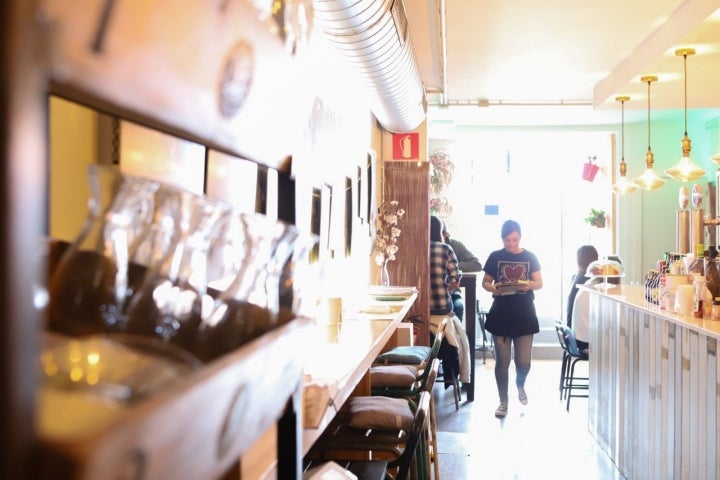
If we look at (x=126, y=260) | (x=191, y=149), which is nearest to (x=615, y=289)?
(x=191, y=149)

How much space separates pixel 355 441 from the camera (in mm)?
3139

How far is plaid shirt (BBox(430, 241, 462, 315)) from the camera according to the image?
7.83 meters

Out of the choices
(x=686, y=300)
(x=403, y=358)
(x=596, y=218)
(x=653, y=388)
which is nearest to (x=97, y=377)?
(x=686, y=300)

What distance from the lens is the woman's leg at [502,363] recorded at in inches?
285

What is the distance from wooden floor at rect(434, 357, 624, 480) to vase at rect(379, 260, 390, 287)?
51.9 inches

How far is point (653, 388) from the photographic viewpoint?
436 cm

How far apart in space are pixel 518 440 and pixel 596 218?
5919mm

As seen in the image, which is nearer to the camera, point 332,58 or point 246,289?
point 246,289

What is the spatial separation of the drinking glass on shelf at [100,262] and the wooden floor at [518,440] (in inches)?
188

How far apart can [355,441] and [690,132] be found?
9.09 m

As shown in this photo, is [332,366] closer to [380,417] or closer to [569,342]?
[380,417]

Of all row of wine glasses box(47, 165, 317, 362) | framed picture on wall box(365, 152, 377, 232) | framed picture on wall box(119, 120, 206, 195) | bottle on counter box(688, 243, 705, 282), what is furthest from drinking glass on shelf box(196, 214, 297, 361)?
framed picture on wall box(365, 152, 377, 232)

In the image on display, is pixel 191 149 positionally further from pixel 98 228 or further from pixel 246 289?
pixel 98 228

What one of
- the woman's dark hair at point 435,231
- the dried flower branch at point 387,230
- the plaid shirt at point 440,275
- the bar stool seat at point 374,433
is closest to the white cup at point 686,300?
the bar stool seat at point 374,433
